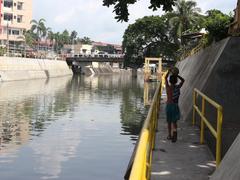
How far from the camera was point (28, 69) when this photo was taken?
268 ft

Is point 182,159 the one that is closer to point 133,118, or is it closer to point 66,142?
point 66,142

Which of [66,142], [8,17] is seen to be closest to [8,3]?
[8,17]

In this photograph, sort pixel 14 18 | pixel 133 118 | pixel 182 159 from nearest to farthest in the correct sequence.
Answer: pixel 182 159 → pixel 133 118 → pixel 14 18

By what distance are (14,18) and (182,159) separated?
112968 millimetres

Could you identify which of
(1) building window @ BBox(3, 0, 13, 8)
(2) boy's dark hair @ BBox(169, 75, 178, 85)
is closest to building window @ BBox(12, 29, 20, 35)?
(1) building window @ BBox(3, 0, 13, 8)

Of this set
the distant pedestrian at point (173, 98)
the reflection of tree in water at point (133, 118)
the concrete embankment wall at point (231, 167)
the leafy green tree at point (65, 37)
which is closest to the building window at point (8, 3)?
the leafy green tree at point (65, 37)

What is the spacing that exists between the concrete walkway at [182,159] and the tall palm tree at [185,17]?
79.7 m

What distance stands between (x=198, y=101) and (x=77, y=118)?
14.0 meters

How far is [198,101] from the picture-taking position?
14.4 metres

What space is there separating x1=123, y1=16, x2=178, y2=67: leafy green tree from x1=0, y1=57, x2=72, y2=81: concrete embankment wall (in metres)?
15.7

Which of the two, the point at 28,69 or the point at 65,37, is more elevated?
the point at 65,37

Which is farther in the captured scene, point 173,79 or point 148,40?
point 148,40

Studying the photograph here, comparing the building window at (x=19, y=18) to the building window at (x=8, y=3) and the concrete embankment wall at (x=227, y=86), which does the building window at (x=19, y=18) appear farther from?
the concrete embankment wall at (x=227, y=86)

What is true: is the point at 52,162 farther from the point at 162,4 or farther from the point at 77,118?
the point at 77,118
